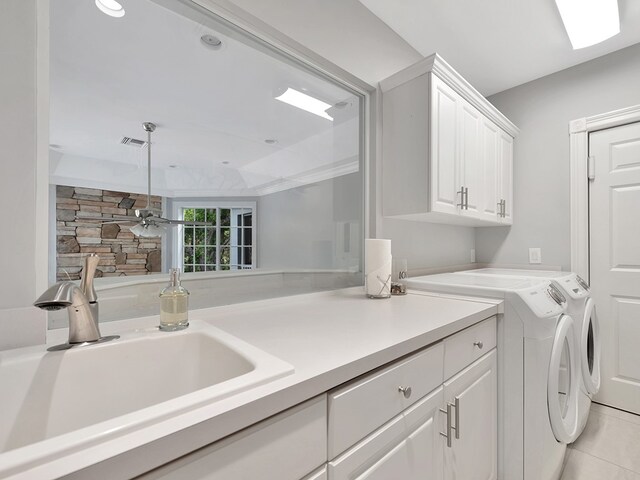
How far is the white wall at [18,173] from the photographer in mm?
798

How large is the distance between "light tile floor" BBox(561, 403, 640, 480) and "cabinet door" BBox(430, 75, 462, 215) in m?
1.48

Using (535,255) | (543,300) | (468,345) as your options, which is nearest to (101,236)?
(468,345)

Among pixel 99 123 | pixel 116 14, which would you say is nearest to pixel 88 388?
pixel 99 123

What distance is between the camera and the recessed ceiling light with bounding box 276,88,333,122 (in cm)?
152

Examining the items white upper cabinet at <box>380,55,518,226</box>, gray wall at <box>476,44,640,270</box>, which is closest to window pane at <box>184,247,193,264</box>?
white upper cabinet at <box>380,55,518,226</box>

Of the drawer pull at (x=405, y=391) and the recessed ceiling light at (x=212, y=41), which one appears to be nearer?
the drawer pull at (x=405, y=391)

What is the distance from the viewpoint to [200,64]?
1.21 meters

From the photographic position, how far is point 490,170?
230 cm

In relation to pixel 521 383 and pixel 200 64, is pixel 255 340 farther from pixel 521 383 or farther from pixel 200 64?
pixel 521 383

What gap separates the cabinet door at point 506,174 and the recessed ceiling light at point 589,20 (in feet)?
2.29

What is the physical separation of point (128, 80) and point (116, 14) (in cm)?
20

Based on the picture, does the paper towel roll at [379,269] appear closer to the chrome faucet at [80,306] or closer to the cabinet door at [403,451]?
the cabinet door at [403,451]

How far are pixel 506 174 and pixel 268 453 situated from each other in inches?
107

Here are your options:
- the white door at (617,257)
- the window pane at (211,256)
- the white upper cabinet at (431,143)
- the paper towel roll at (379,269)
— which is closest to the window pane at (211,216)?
the window pane at (211,256)
